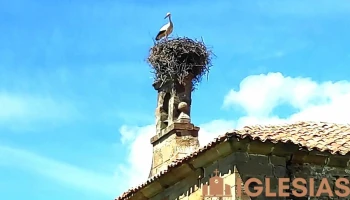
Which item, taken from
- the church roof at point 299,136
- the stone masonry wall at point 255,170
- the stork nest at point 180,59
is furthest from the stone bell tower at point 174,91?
the stone masonry wall at point 255,170

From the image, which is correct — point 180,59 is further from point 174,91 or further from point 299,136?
point 299,136

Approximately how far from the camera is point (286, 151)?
29.4 feet

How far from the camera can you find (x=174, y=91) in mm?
13195

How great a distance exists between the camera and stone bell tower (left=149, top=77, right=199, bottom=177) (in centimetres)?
1271

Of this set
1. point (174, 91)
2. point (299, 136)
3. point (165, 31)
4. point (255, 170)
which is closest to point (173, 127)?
point (174, 91)

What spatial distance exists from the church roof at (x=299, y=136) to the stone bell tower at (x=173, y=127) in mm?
1951

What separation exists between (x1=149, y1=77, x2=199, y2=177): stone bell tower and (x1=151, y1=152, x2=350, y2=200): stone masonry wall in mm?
2963

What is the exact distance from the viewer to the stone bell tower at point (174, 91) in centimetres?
1280

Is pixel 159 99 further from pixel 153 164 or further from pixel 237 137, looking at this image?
pixel 237 137

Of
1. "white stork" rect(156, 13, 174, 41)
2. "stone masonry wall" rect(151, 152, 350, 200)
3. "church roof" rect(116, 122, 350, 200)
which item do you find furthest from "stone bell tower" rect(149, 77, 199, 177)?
"stone masonry wall" rect(151, 152, 350, 200)

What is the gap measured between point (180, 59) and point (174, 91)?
2.06ft

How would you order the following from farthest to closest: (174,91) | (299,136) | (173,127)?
(174,91)
(173,127)
(299,136)

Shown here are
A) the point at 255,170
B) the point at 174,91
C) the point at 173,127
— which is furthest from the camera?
the point at 174,91

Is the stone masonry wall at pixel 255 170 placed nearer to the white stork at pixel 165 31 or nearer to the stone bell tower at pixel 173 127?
the stone bell tower at pixel 173 127
